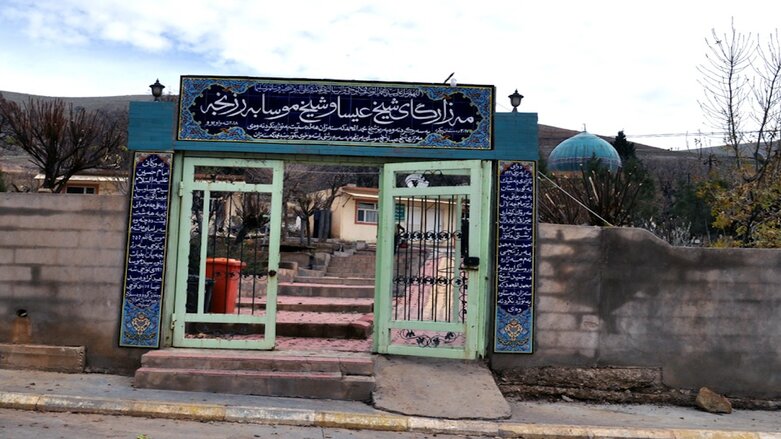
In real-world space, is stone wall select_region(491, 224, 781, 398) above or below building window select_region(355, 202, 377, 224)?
below

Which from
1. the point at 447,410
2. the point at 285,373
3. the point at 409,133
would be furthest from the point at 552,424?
the point at 409,133

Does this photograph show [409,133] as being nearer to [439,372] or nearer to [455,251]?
[455,251]

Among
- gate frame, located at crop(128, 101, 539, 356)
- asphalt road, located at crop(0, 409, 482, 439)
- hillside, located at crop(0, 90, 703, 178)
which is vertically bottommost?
asphalt road, located at crop(0, 409, 482, 439)

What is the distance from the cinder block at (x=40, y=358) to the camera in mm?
6906

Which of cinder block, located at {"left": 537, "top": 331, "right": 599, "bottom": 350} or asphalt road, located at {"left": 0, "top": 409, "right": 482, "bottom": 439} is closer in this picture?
asphalt road, located at {"left": 0, "top": 409, "right": 482, "bottom": 439}

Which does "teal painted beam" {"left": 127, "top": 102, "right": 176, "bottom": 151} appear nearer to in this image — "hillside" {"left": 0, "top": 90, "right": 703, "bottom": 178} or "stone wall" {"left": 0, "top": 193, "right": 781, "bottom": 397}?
"stone wall" {"left": 0, "top": 193, "right": 781, "bottom": 397}

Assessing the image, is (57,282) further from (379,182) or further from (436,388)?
(436,388)

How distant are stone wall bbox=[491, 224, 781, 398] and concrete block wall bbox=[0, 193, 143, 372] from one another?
426 cm

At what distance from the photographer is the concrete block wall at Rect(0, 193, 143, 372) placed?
6992mm

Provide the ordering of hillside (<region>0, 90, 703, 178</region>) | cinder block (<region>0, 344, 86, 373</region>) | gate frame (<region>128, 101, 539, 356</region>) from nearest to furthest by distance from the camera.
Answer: cinder block (<region>0, 344, 86, 373</region>), gate frame (<region>128, 101, 539, 356</region>), hillside (<region>0, 90, 703, 178</region>)

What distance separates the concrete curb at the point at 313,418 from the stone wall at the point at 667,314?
1269 millimetres

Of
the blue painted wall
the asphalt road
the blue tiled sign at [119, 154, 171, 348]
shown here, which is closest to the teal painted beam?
the blue painted wall

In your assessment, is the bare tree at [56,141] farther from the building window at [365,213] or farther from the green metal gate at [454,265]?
the green metal gate at [454,265]

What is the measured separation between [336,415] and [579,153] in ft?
120
